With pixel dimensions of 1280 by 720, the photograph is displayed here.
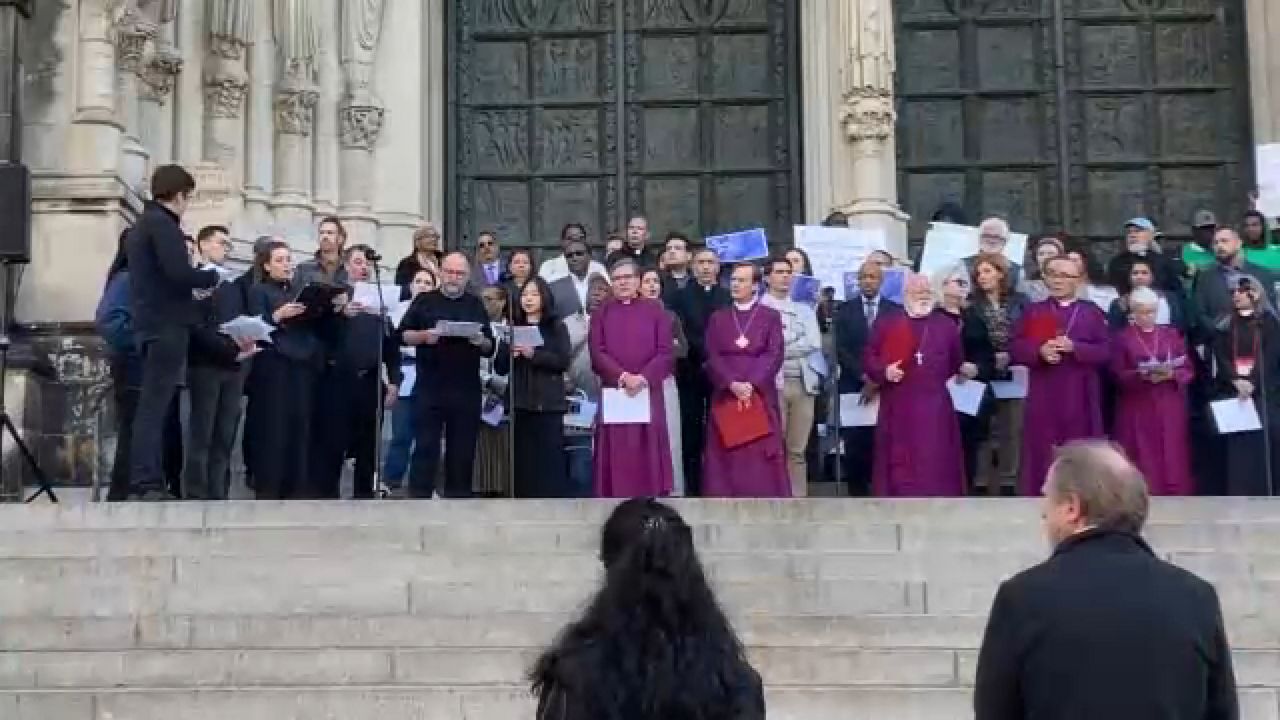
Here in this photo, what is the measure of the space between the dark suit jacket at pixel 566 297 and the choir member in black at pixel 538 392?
37.1 inches

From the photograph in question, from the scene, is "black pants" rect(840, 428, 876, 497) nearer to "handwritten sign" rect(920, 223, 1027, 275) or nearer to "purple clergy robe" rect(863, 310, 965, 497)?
"purple clergy robe" rect(863, 310, 965, 497)

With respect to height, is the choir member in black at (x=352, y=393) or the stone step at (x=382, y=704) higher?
the choir member in black at (x=352, y=393)

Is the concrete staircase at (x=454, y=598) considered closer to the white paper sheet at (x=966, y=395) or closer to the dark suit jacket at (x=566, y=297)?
the white paper sheet at (x=966, y=395)

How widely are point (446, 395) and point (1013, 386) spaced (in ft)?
11.0

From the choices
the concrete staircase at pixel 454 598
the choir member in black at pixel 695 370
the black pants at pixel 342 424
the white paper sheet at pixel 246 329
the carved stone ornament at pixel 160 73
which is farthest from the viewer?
the carved stone ornament at pixel 160 73

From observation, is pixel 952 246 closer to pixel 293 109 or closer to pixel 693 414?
pixel 693 414

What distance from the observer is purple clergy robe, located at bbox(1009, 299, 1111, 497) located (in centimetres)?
986

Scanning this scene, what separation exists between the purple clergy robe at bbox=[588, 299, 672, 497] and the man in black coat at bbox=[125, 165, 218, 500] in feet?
7.39

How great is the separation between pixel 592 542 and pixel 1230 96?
9.70 m

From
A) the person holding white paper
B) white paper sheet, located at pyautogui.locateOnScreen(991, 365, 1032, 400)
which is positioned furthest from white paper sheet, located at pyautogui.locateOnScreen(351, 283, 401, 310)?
white paper sheet, located at pyautogui.locateOnScreen(991, 365, 1032, 400)

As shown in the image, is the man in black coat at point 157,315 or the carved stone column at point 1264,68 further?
the carved stone column at point 1264,68

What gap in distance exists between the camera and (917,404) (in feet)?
32.7

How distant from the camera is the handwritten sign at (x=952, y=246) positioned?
39.5ft

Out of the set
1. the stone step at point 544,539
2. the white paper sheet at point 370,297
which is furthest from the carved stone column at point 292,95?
the stone step at point 544,539
